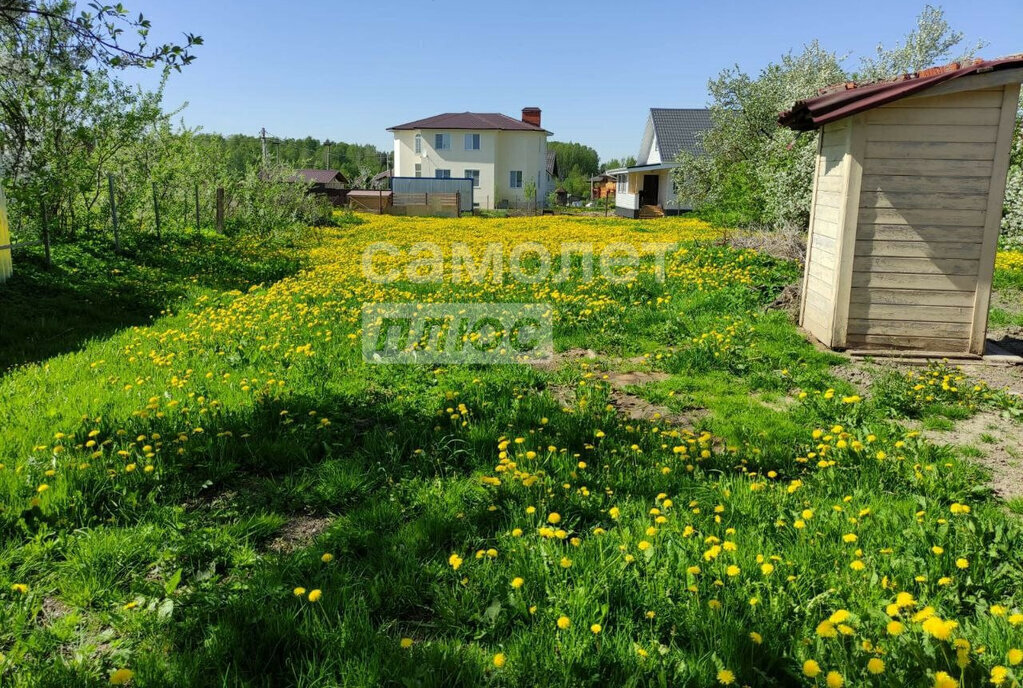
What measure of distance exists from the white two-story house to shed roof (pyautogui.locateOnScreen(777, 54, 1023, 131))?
148 ft

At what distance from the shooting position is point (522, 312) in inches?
356

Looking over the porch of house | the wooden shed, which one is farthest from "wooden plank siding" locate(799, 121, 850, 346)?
the porch of house

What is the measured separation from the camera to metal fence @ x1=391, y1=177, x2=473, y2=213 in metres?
43.6

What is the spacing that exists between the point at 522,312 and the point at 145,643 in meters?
6.74

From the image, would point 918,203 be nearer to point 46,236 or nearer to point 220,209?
point 46,236

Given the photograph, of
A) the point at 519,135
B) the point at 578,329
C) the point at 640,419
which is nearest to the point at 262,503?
the point at 640,419

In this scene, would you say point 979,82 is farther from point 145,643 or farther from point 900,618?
point 145,643

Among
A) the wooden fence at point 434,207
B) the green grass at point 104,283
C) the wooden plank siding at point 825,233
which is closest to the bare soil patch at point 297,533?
the green grass at point 104,283

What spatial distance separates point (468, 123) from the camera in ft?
173

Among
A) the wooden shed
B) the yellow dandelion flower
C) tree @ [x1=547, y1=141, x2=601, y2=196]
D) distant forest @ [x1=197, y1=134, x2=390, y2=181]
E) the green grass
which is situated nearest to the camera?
the yellow dandelion flower

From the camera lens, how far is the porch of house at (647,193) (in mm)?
40741

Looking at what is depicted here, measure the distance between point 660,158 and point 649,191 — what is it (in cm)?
301

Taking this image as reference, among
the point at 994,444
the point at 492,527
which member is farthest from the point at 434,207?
the point at 492,527

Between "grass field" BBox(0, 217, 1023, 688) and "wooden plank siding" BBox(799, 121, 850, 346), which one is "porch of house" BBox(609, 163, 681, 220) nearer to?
"wooden plank siding" BBox(799, 121, 850, 346)
